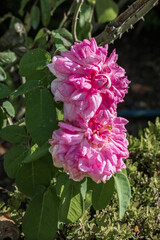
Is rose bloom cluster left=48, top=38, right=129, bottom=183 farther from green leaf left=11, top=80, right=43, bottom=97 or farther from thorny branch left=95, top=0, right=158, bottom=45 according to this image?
thorny branch left=95, top=0, right=158, bottom=45

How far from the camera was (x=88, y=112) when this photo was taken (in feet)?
3.74

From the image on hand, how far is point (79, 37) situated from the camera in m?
1.86

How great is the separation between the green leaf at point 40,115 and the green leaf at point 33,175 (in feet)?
0.77

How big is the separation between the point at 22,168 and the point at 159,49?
4182 millimetres

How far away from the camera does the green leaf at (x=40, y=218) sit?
4.71ft

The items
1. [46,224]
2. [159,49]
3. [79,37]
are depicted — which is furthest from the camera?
[159,49]

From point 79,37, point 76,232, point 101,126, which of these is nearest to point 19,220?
point 76,232

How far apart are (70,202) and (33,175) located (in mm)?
179

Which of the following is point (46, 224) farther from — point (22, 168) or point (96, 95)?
point (96, 95)

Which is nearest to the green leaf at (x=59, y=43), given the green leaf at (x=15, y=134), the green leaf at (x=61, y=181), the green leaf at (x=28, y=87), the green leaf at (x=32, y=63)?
the green leaf at (x=32, y=63)

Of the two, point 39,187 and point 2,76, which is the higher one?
point 2,76

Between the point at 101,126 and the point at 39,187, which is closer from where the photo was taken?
the point at 101,126

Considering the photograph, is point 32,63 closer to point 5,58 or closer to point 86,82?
point 86,82

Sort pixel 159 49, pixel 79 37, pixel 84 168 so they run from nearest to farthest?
pixel 84 168
pixel 79 37
pixel 159 49
